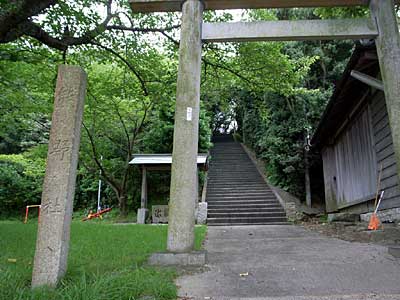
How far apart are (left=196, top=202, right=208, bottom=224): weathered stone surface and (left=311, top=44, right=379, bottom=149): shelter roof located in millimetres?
4926

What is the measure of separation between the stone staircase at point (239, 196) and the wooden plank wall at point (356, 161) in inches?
92.7

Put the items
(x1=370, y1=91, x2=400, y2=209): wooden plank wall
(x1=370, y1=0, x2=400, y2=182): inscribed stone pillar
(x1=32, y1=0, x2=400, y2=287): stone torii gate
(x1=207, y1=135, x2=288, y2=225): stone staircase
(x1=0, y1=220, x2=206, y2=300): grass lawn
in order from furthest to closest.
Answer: (x1=207, y1=135, x2=288, y2=225): stone staircase, (x1=370, y1=91, x2=400, y2=209): wooden plank wall, (x1=370, y1=0, x2=400, y2=182): inscribed stone pillar, (x1=32, y1=0, x2=400, y2=287): stone torii gate, (x1=0, y1=220, x2=206, y2=300): grass lawn

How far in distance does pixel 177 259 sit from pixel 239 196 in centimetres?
952

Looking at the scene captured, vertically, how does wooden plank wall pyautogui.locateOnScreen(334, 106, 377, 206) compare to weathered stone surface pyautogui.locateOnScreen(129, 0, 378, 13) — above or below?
below

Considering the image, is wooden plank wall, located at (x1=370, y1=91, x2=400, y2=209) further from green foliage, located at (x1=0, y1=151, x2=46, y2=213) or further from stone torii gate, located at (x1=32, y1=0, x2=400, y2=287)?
green foliage, located at (x1=0, y1=151, x2=46, y2=213)

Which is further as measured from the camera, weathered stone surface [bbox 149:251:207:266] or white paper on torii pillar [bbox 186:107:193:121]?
white paper on torii pillar [bbox 186:107:193:121]

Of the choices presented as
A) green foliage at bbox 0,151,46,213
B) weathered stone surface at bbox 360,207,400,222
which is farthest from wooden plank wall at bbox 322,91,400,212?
green foliage at bbox 0,151,46,213

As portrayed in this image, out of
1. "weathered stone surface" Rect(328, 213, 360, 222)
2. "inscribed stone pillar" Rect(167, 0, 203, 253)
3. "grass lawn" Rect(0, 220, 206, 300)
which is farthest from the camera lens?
"weathered stone surface" Rect(328, 213, 360, 222)

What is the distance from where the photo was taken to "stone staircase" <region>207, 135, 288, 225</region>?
1095 centimetres

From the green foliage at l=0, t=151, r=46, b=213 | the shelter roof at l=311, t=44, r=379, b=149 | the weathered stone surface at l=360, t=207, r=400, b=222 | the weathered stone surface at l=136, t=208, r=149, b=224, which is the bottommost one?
the weathered stone surface at l=136, t=208, r=149, b=224

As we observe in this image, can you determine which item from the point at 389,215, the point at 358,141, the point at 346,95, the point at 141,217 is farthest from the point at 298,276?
the point at 141,217

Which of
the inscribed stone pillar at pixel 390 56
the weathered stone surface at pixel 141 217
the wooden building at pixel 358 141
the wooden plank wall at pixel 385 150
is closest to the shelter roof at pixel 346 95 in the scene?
the wooden building at pixel 358 141

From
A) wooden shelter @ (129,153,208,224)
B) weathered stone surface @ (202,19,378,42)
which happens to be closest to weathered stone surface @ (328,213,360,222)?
wooden shelter @ (129,153,208,224)

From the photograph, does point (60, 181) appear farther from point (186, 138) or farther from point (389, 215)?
point (389, 215)
